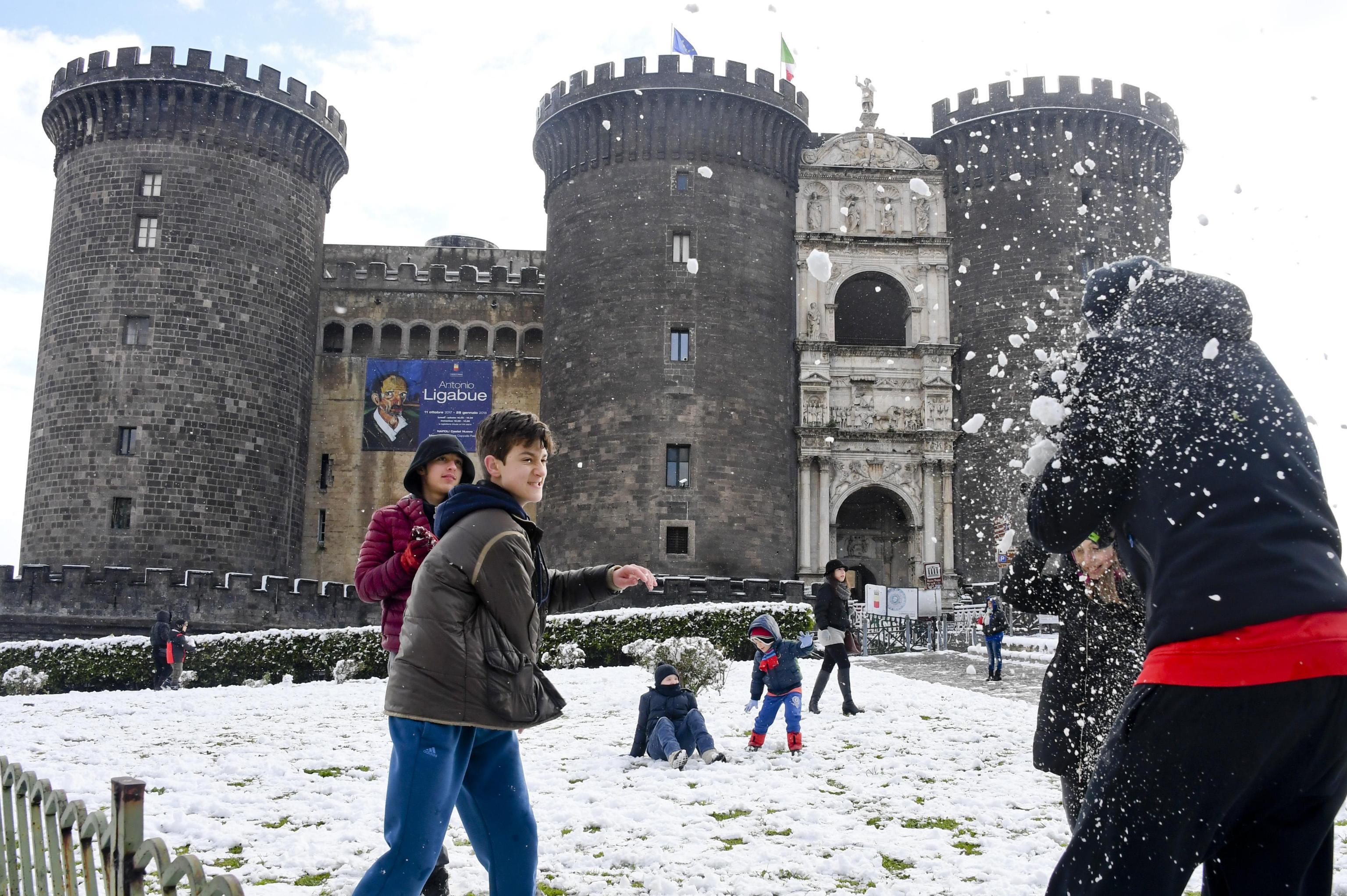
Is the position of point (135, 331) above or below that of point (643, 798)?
above

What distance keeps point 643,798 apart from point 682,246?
24.5 m

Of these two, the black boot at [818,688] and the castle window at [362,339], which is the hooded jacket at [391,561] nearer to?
the black boot at [818,688]

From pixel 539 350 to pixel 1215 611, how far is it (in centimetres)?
3158

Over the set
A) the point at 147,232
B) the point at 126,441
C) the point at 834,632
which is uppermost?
the point at 147,232

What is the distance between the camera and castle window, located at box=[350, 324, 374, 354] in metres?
32.4

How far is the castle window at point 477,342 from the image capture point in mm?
32812

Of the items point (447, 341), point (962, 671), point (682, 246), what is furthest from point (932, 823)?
point (447, 341)

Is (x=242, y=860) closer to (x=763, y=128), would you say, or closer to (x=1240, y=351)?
(x=1240, y=351)

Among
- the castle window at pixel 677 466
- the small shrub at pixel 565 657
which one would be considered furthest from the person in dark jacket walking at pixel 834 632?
the castle window at pixel 677 466

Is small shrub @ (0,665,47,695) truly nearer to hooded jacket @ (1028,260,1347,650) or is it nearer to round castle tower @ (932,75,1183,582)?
hooded jacket @ (1028,260,1347,650)

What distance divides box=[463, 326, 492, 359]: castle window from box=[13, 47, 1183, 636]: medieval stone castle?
34.0 inches

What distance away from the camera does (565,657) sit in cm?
1767

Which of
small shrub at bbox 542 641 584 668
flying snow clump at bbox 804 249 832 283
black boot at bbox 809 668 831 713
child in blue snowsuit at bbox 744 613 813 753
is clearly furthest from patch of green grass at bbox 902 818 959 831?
flying snow clump at bbox 804 249 832 283

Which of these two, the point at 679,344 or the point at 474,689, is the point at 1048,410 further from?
the point at 679,344
